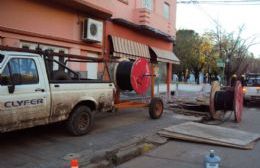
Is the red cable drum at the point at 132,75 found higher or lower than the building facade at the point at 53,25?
lower

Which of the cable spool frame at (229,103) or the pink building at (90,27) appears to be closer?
the pink building at (90,27)

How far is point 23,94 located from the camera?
800 centimetres

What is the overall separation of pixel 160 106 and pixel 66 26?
472 cm

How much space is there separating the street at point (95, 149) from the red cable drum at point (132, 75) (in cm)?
→ 128

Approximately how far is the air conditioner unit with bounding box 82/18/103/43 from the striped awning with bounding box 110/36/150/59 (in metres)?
1.35

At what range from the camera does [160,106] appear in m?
13.5

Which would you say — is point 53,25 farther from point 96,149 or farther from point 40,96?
point 96,149

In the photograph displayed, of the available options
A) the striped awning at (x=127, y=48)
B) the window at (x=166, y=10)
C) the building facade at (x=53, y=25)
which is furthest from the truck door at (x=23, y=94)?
the window at (x=166, y=10)

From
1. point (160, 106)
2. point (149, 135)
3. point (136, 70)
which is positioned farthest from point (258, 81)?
point (149, 135)

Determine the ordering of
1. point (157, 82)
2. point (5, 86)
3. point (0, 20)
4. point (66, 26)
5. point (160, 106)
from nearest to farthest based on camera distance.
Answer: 1. point (5, 86)
2. point (0, 20)
3. point (160, 106)
4. point (66, 26)
5. point (157, 82)

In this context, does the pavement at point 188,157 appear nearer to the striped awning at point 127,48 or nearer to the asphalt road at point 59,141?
the asphalt road at point 59,141

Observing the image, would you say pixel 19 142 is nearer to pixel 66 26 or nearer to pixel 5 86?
pixel 5 86

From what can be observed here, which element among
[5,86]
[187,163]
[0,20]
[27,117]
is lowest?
[187,163]

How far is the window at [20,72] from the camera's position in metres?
7.80
